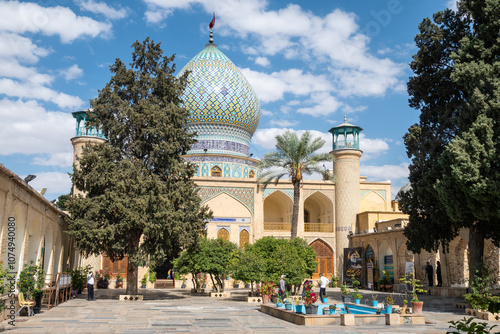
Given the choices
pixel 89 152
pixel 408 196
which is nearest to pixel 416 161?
pixel 408 196

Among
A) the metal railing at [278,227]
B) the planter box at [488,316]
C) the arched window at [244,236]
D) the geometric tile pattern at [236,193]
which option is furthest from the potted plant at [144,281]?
the planter box at [488,316]

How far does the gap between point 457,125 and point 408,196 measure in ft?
9.55

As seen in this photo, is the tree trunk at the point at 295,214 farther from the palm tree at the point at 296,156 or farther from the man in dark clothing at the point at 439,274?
the man in dark clothing at the point at 439,274

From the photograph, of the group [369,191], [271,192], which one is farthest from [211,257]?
[369,191]

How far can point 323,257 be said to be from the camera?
1092 inches

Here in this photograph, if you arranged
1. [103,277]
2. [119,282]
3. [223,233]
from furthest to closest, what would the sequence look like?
[223,233], [119,282], [103,277]

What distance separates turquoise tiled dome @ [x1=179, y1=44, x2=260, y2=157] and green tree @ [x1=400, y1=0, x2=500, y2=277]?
52.3ft

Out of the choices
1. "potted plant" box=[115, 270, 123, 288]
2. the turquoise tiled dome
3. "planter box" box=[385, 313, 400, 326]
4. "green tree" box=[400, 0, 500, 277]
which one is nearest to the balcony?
the turquoise tiled dome

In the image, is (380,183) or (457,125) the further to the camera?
(380,183)

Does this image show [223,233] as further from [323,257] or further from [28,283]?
[28,283]

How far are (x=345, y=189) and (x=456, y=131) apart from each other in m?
14.3

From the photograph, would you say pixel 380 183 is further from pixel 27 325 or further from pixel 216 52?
pixel 27 325

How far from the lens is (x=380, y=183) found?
29.6 m

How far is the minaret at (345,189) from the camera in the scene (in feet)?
90.6
